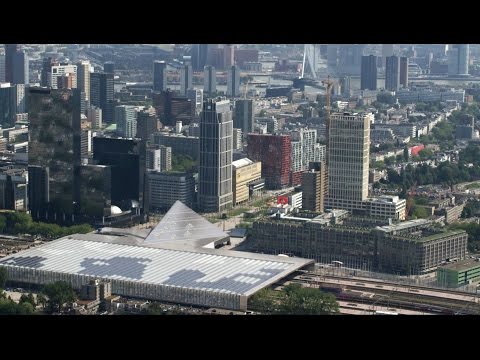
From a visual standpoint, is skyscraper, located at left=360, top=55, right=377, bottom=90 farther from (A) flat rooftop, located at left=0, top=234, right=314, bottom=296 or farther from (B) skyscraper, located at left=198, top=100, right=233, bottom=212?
(A) flat rooftop, located at left=0, top=234, right=314, bottom=296

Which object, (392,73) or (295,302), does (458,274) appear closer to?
(295,302)

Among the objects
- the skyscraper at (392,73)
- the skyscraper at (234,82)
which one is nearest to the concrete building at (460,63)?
the skyscraper at (392,73)

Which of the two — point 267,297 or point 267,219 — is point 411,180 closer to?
point 267,219

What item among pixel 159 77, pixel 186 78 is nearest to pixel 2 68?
pixel 159 77

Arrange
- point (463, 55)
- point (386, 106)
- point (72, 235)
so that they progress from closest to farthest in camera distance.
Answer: point (72, 235)
point (386, 106)
point (463, 55)

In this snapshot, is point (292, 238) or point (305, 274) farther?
point (292, 238)
